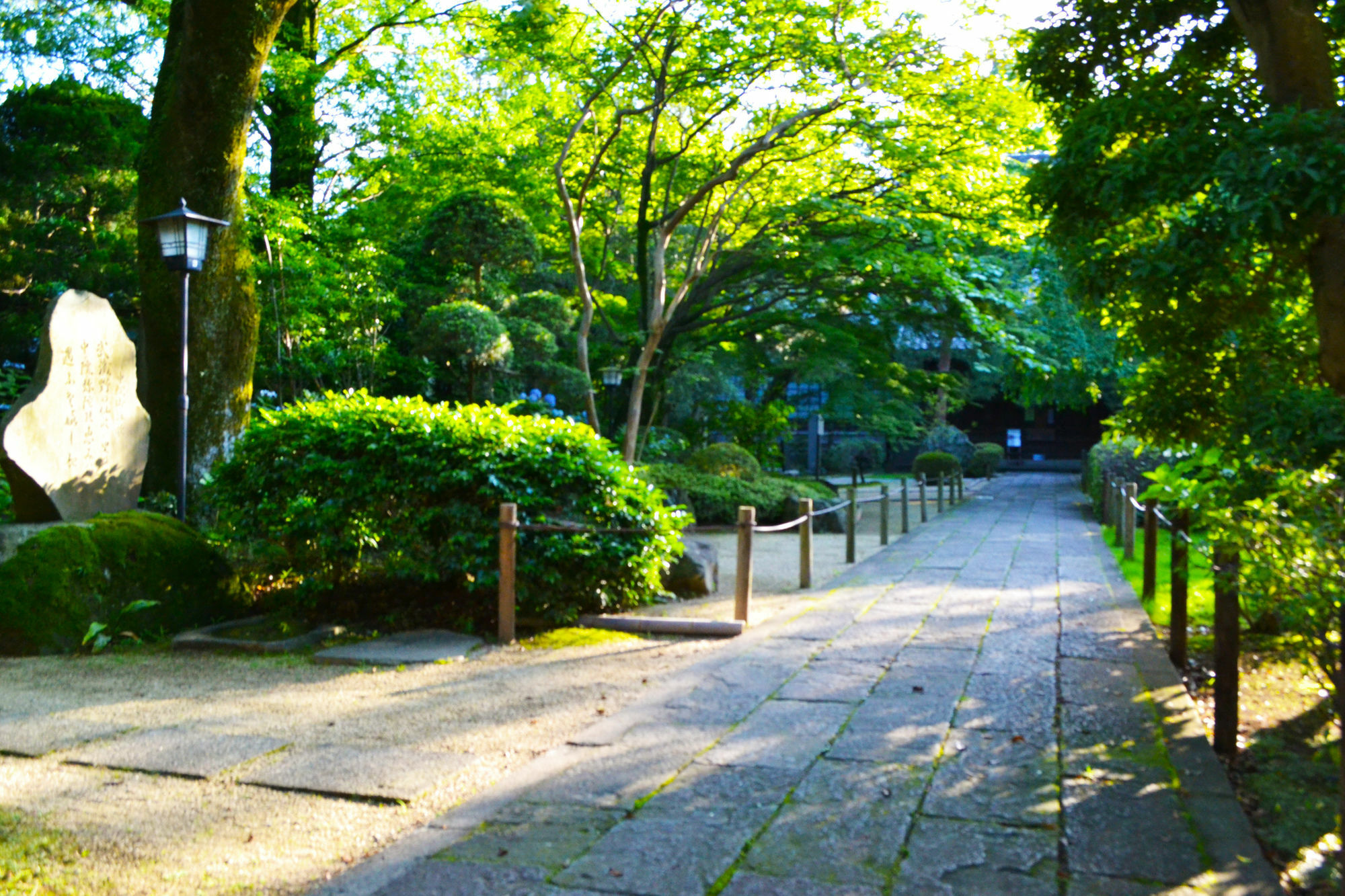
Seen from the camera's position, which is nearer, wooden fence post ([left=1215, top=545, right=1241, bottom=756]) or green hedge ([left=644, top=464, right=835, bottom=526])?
wooden fence post ([left=1215, top=545, right=1241, bottom=756])

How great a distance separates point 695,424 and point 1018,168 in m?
10.1

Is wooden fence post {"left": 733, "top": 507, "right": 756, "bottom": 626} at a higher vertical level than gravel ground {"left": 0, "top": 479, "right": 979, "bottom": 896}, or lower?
higher

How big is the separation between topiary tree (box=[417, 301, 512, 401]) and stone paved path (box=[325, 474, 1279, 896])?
926 cm

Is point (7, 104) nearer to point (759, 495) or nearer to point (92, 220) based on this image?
point (92, 220)

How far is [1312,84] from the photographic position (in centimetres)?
432

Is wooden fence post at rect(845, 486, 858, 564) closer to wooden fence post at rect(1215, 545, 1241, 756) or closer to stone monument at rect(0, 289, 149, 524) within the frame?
wooden fence post at rect(1215, 545, 1241, 756)

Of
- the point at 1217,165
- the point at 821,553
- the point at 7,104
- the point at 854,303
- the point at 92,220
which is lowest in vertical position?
the point at 821,553

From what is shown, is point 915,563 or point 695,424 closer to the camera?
point 915,563

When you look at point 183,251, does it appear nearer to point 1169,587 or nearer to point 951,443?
point 1169,587

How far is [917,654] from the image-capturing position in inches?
235

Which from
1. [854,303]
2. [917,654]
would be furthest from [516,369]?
[917,654]

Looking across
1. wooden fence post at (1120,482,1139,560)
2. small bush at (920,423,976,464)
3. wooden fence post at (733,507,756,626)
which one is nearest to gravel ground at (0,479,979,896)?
wooden fence post at (733,507,756,626)

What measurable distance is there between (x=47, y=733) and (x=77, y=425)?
11.2 ft

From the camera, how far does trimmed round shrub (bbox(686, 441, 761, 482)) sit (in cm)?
1747
